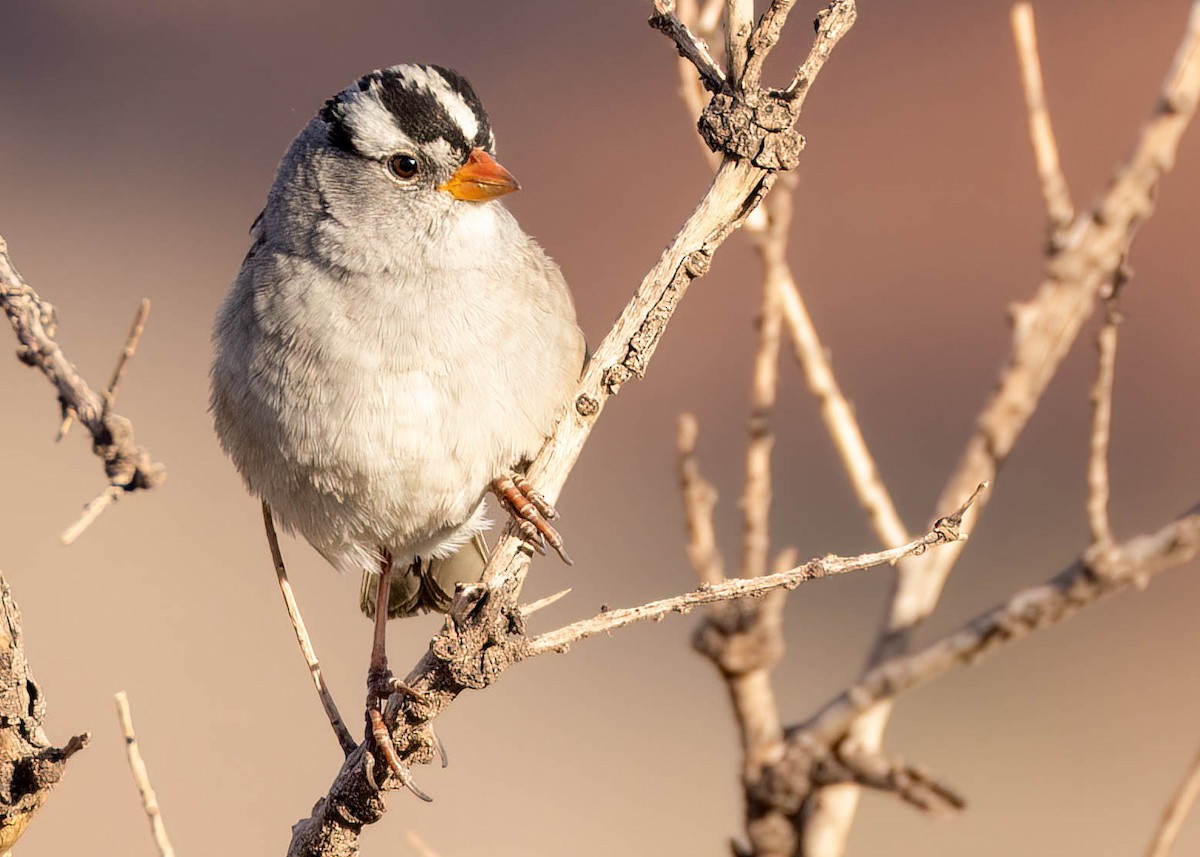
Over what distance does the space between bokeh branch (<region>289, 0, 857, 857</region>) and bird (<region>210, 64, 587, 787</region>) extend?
0.35 meters

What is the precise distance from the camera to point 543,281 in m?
3.11

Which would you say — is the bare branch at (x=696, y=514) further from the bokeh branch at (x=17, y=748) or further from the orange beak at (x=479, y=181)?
the bokeh branch at (x=17, y=748)

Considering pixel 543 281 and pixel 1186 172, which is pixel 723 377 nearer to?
pixel 1186 172

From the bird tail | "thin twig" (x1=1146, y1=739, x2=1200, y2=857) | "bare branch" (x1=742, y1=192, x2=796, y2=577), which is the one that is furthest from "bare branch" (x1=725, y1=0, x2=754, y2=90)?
the bird tail

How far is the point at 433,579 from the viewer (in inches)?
140

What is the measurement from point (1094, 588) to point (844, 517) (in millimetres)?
5292

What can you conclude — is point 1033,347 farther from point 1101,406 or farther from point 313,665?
point 313,665

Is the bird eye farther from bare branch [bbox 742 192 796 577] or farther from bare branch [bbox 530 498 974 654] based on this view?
bare branch [bbox 530 498 974 654]

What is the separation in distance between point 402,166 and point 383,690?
1115 mm

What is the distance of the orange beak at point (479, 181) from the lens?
2.97 metres

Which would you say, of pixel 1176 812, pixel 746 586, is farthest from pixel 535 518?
pixel 1176 812

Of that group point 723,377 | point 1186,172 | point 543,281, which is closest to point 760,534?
point 543,281

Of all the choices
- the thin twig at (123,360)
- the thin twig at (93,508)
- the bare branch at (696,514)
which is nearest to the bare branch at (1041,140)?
the bare branch at (696,514)

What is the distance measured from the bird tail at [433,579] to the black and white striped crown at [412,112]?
1006 millimetres
